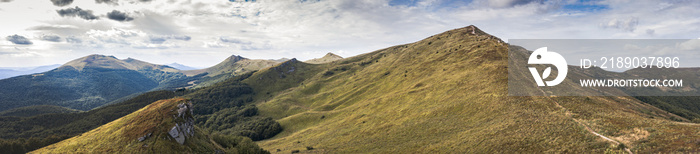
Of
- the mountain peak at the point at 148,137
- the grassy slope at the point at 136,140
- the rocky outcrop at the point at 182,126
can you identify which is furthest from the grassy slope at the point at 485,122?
the grassy slope at the point at 136,140

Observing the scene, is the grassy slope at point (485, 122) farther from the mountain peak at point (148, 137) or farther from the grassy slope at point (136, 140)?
the grassy slope at point (136, 140)

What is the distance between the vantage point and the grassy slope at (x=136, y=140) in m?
50.5

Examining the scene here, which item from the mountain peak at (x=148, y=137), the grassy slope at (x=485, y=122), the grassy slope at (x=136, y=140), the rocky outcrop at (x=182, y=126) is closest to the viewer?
the grassy slope at (x=485, y=122)

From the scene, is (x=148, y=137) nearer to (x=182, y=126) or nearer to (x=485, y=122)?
(x=182, y=126)

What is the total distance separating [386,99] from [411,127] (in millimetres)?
46365

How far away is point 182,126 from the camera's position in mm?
58438

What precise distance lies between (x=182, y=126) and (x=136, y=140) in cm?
846

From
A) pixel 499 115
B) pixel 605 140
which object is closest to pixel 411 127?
pixel 499 115

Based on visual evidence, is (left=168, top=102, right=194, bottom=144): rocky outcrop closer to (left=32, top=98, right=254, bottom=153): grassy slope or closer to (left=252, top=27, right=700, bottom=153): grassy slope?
(left=32, top=98, right=254, bottom=153): grassy slope

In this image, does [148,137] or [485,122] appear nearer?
[148,137]

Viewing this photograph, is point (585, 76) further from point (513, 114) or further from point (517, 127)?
point (517, 127)

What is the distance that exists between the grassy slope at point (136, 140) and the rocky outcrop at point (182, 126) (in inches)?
36.2

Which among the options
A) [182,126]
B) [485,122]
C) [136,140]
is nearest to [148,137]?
[136,140]

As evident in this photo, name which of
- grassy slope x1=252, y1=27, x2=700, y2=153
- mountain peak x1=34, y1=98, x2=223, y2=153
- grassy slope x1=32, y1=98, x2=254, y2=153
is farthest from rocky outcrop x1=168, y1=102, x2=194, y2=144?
grassy slope x1=252, y1=27, x2=700, y2=153
